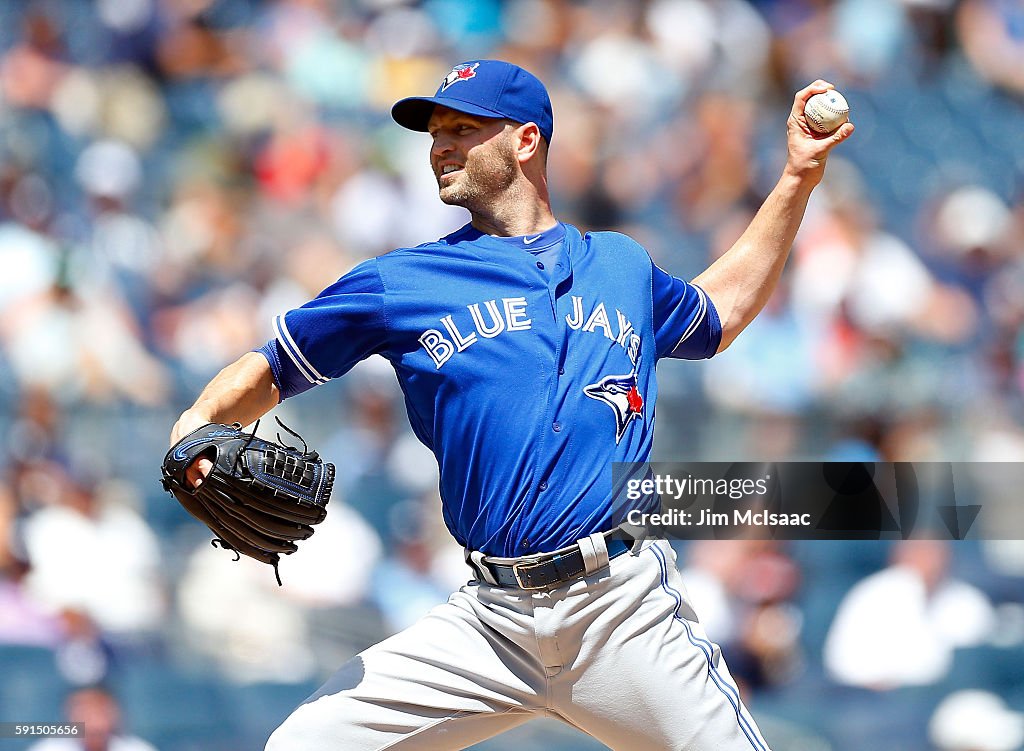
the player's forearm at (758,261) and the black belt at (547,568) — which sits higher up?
the player's forearm at (758,261)

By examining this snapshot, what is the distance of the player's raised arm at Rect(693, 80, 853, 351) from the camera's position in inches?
122

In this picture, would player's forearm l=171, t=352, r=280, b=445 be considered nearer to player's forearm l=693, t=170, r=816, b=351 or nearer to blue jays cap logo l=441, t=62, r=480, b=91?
blue jays cap logo l=441, t=62, r=480, b=91

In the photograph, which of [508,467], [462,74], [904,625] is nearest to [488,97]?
[462,74]

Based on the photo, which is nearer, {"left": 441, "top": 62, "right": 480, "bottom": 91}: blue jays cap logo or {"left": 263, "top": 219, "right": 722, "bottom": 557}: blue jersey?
{"left": 263, "top": 219, "right": 722, "bottom": 557}: blue jersey

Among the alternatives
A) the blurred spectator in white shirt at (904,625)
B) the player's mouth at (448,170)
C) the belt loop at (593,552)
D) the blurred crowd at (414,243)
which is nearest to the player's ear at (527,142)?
the player's mouth at (448,170)

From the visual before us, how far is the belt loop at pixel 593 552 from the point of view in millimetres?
2623

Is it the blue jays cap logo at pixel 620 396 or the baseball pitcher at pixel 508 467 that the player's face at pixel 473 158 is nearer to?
the baseball pitcher at pixel 508 467

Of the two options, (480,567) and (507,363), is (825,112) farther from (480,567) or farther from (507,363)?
(480,567)

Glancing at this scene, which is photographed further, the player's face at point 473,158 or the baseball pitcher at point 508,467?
the player's face at point 473,158

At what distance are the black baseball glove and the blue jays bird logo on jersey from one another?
59 centimetres

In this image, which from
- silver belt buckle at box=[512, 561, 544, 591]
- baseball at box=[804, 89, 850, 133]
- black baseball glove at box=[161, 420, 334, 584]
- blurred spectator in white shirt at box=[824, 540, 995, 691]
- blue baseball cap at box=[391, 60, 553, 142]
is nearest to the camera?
black baseball glove at box=[161, 420, 334, 584]

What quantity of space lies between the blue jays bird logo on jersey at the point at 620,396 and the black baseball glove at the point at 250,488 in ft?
1.93

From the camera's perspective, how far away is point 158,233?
7.27m

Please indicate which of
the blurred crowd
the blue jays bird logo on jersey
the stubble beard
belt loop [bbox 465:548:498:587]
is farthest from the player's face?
the blurred crowd
